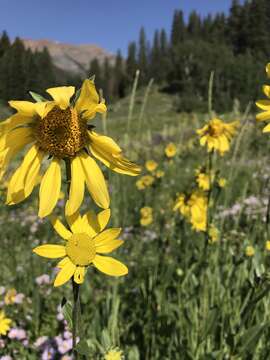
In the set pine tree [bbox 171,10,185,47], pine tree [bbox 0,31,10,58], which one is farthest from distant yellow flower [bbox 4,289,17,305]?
pine tree [bbox 171,10,185,47]

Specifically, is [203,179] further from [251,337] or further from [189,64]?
[189,64]

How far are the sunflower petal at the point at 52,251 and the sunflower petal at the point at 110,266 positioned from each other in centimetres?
8

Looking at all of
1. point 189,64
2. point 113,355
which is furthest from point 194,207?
point 189,64

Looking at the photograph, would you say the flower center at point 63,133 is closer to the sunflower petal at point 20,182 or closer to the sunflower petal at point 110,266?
the sunflower petal at point 20,182

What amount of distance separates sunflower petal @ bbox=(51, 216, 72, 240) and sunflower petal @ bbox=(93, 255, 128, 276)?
9 centimetres

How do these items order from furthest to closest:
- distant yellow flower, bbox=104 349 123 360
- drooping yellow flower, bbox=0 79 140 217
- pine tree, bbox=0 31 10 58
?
pine tree, bbox=0 31 10 58, distant yellow flower, bbox=104 349 123 360, drooping yellow flower, bbox=0 79 140 217

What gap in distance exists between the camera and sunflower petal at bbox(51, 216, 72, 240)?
3.20 feet

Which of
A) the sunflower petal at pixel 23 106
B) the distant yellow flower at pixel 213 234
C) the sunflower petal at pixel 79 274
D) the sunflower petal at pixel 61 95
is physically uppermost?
the sunflower petal at pixel 61 95

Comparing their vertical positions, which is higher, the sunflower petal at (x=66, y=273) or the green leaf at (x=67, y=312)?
the sunflower petal at (x=66, y=273)

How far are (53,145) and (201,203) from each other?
1.89m

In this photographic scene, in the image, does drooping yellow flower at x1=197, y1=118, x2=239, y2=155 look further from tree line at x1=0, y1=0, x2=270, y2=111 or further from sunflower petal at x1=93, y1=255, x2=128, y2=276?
sunflower petal at x1=93, y1=255, x2=128, y2=276

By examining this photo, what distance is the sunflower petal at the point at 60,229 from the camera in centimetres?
98

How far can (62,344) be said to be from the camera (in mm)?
1980

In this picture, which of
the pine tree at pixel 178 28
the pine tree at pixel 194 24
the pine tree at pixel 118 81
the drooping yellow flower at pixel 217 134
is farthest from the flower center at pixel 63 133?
the pine tree at pixel 194 24
